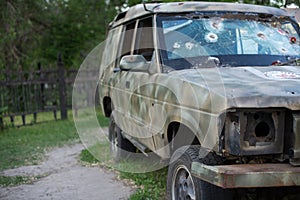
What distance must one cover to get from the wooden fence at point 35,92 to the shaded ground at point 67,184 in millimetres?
4091

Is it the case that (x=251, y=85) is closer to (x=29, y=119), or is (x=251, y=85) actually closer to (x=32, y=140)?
(x=32, y=140)

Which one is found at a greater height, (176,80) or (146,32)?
(146,32)

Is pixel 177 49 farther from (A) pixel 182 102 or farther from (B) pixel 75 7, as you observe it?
(B) pixel 75 7

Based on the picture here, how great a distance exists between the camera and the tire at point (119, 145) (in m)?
7.03

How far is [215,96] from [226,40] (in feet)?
5.50

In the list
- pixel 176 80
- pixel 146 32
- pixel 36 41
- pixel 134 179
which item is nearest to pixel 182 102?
pixel 176 80

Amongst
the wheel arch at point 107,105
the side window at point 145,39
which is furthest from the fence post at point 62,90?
the side window at point 145,39

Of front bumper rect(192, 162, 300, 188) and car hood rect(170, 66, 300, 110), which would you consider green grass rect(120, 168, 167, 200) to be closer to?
car hood rect(170, 66, 300, 110)

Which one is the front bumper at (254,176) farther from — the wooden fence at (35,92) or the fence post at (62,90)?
the fence post at (62,90)

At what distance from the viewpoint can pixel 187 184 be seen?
3744 mm

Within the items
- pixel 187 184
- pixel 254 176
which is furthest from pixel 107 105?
pixel 254 176

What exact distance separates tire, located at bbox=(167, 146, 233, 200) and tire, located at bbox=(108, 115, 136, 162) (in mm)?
2977

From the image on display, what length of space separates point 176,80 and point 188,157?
80 centimetres

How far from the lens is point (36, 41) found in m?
19.3
